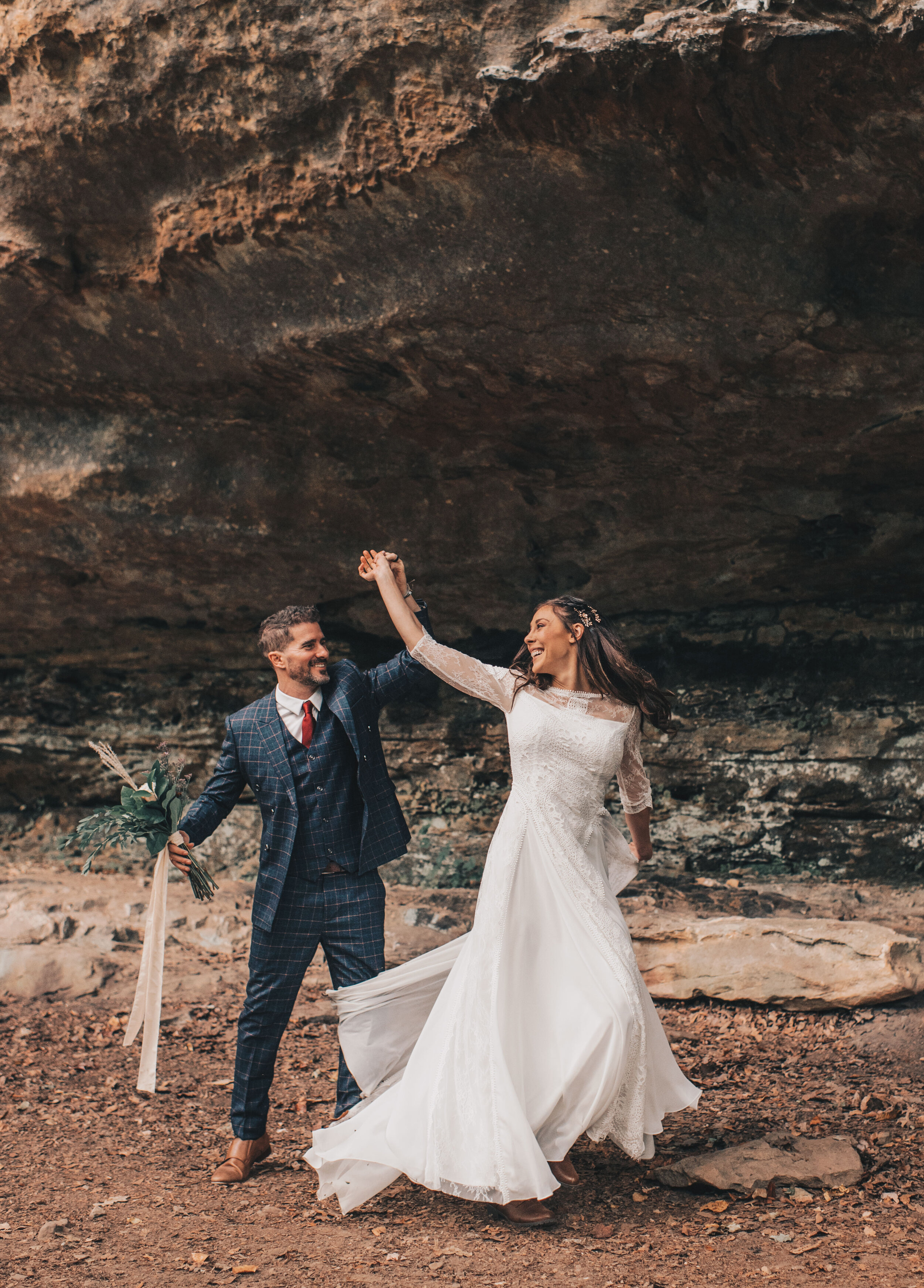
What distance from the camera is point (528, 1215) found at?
279 cm

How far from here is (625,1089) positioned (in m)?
2.84

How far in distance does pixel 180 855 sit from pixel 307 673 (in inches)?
29.2

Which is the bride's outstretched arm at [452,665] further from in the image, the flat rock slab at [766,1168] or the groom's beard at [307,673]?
the flat rock slab at [766,1168]

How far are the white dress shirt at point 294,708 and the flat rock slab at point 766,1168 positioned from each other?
1.88 metres

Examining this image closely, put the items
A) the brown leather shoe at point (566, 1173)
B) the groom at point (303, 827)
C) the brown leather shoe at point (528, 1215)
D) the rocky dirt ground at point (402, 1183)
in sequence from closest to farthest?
1. the rocky dirt ground at point (402, 1183)
2. the brown leather shoe at point (528, 1215)
3. the brown leather shoe at point (566, 1173)
4. the groom at point (303, 827)

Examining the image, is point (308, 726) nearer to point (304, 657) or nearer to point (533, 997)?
point (304, 657)

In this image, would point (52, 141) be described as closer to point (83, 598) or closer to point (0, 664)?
point (83, 598)

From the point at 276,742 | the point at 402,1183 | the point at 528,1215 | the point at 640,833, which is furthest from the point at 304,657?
the point at 528,1215

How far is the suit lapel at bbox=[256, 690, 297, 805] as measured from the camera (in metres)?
3.31

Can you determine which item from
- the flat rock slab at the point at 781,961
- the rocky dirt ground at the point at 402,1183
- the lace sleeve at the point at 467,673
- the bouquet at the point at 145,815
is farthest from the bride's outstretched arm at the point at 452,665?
the flat rock slab at the point at 781,961

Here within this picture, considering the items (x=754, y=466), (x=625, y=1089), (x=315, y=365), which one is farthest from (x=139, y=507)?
(x=625, y=1089)

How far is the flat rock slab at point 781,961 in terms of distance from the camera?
4.12 m

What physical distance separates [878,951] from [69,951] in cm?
399

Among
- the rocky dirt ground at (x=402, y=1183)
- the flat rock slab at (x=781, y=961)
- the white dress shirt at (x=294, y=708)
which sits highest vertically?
the white dress shirt at (x=294, y=708)
